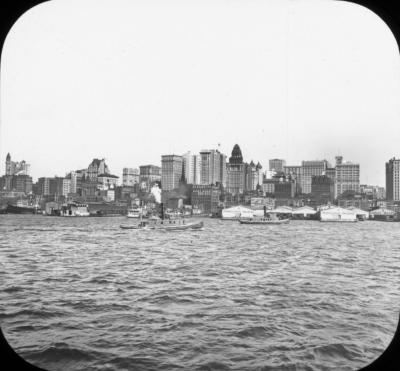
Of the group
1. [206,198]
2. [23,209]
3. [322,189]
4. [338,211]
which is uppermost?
[322,189]

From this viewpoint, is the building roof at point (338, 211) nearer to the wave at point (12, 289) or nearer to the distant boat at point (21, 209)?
the distant boat at point (21, 209)

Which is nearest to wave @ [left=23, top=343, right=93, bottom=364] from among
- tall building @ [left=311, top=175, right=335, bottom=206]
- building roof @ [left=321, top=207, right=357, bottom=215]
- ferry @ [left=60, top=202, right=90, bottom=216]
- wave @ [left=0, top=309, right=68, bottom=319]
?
wave @ [left=0, top=309, right=68, bottom=319]

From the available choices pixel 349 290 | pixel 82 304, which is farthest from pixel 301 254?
pixel 82 304

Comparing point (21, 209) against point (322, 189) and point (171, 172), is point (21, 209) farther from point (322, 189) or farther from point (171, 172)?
point (322, 189)

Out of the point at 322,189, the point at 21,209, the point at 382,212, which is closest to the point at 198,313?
the point at 382,212

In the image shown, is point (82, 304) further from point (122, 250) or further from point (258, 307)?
point (122, 250)
